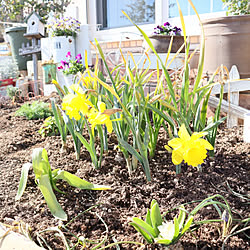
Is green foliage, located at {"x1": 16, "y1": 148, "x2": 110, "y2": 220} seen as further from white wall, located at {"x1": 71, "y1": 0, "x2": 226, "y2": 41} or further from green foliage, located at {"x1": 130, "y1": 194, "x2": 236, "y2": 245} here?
white wall, located at {"x1": 71, "y1": 0, "x2": 226, "y2": 41}

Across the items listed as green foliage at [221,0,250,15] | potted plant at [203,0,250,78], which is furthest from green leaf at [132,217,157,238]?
green foliage at [221,0,250,15]

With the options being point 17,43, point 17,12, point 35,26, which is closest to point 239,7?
point 35,26

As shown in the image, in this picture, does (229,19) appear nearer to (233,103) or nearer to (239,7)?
(239,7)

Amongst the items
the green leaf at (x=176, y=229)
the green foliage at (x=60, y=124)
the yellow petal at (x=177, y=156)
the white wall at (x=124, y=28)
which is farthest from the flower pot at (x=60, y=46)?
the green leaf at (x=176, y=229)

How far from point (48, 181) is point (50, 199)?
72 millimetres

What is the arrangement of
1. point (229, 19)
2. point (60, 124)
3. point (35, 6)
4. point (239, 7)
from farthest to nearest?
point (35, 6)
point (239, 7)
point (229, 19)
point (60, 124)

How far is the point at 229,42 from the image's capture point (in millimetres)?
2652

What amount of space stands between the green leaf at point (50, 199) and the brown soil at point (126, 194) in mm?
52

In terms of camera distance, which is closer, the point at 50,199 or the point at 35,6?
the point at 50,199

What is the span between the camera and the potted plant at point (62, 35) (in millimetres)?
4895

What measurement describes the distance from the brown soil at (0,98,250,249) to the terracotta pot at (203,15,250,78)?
1.18 m

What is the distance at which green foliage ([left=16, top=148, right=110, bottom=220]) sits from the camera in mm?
1164

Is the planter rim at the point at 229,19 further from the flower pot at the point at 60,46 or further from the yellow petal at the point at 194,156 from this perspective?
the flower pot at the point at 60,46

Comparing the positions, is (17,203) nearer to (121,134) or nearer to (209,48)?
(121,134)
